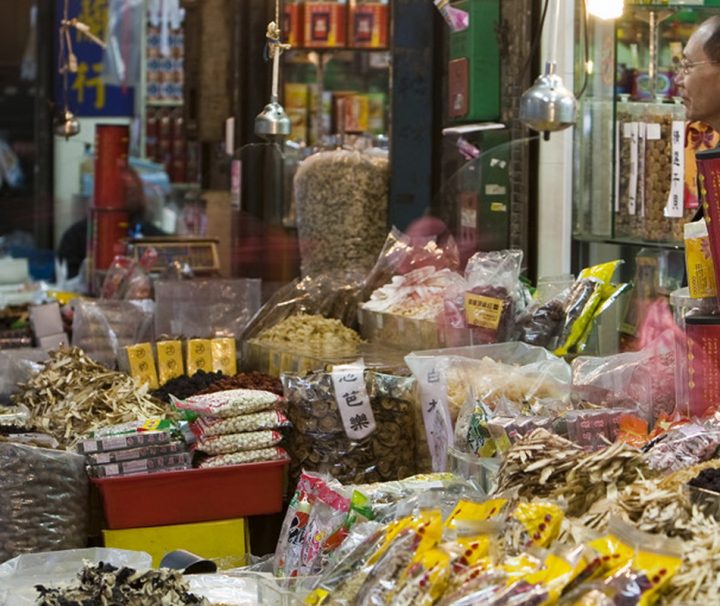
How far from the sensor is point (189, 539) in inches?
146

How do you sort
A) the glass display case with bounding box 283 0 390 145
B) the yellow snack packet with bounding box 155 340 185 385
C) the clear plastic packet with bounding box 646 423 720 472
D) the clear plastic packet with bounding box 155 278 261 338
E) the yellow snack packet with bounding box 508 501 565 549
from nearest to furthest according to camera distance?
the yellow snack packet with bounding box 508 501 565 549 → the clear plastic packet with bounding box 646 423 720 472 → the yellow snack packet with bounding box 155 340 185 385 → the clear plastic packet with bounding box 155 278 261 338 → the glass display case with bounding box 283 0 390 145

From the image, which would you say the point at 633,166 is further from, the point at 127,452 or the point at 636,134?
the point at 127,452

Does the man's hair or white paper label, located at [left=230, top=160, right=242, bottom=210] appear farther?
white paper label, located at [left=230, top=160, right=242, bottom=210]

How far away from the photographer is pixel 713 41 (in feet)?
12.3

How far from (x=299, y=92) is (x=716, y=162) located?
6.43 meters

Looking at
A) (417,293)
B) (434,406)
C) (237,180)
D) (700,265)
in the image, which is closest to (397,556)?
(700,265)

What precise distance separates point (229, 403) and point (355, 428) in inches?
14.0

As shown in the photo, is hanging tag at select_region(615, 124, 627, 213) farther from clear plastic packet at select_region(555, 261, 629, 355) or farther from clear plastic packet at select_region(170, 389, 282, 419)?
clear plastic packet at select_region(170, 389, 282, 419)

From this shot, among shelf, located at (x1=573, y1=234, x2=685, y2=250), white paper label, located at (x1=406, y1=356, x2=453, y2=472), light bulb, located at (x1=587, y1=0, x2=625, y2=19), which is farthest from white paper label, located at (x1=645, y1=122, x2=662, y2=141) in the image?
white paper label, located at (x1=406, y1=356, x2=453, y2=472)

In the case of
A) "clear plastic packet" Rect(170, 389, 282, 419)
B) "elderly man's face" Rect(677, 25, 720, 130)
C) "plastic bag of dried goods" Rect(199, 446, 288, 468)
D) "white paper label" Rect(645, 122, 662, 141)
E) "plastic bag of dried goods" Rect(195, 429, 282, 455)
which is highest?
"elderly man's face" Rect(677, 25, 720, 130)

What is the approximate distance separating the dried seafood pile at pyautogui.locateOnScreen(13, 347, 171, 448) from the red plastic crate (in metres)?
0.26

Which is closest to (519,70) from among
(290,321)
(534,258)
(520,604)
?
(534,258)

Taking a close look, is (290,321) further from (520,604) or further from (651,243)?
(520,604)

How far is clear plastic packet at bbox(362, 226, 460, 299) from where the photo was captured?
16.3 feet
